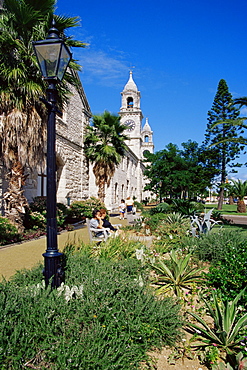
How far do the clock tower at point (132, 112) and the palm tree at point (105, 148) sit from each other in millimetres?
26839

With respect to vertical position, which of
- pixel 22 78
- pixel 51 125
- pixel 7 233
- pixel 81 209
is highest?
pixel 22 78

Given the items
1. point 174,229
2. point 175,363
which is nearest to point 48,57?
point 175,363

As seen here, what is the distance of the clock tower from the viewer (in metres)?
46.6

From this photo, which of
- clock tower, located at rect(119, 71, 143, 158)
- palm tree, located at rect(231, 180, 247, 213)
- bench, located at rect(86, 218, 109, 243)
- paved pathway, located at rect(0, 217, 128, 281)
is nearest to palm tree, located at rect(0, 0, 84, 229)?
paved pathway, located at rect(0, 217, 128, 281)

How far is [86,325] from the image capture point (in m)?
2.69

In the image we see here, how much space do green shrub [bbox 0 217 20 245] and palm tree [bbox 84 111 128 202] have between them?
10.5 m

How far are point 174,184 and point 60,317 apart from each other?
2168 cm

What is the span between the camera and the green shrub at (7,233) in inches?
348

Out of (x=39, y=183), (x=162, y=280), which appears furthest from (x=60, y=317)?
(x=39, y=183)

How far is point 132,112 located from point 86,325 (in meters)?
46.2

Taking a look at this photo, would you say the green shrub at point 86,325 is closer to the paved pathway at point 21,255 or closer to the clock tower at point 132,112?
the paved pathway at point 21,255

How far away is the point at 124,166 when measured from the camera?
33.4 m

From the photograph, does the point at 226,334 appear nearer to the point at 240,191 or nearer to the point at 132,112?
the point at 240,191

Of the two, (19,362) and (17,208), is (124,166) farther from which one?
(19,362)
